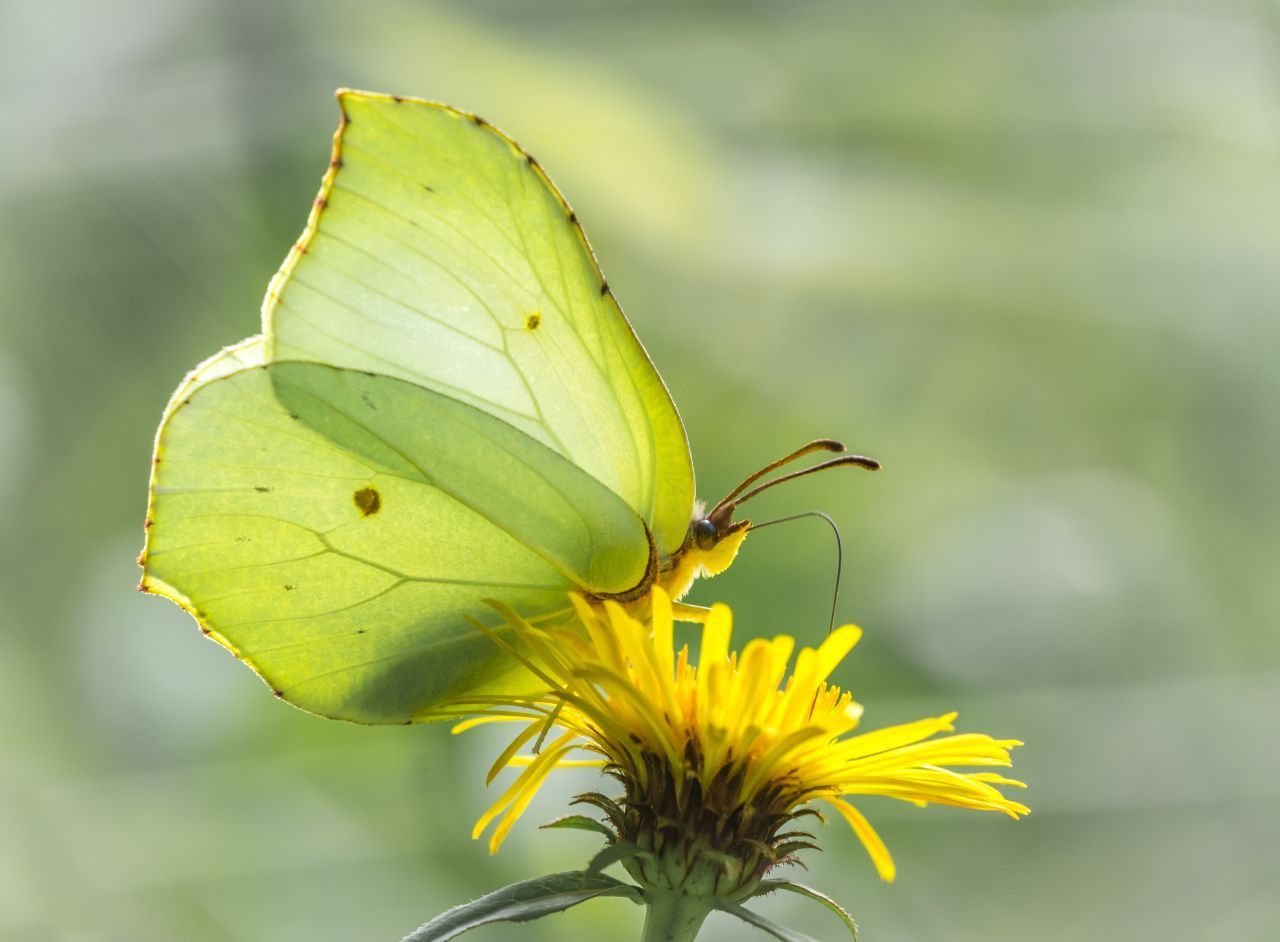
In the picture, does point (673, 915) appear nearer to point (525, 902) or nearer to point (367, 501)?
point (525, 902)

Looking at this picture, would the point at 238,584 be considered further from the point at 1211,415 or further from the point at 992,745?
the point at 1211,415

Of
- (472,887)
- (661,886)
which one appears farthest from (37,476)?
(661,886)

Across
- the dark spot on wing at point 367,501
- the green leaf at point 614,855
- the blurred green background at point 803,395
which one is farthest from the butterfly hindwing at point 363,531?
the blurred green background at point 803,395

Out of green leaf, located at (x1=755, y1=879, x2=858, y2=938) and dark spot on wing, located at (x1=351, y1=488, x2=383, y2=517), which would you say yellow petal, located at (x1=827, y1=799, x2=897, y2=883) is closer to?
green leaf, located at (x1=755, y1=879, x2=858, y2=938)

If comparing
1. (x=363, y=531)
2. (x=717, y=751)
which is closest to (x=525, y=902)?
(x=717, y=751)

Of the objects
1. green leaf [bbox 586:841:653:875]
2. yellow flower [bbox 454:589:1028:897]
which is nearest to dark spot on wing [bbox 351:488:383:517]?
yellow flower [bbox 454:589:1028:897]

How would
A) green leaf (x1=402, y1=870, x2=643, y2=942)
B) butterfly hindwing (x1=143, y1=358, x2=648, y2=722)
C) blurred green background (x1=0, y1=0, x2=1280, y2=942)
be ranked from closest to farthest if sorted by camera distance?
green leaf (x1=402, y1=870, x2=643, y2=942)
butterfly hindwing (x1=143, y1=358, x2=648, y2=722)
blurred green background (x1=0, y1=0, x2=1280, y2=942)
